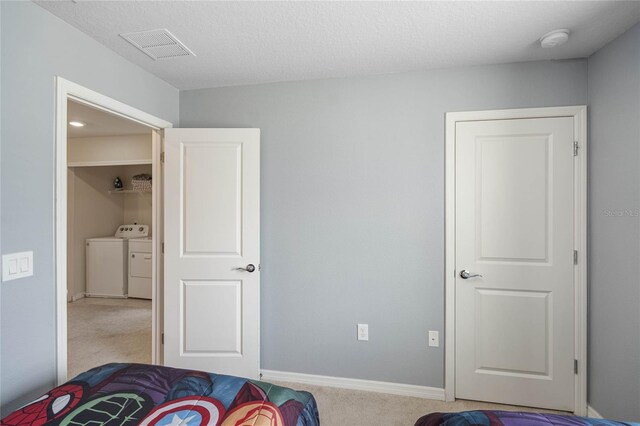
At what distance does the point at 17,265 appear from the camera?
1.46 metres

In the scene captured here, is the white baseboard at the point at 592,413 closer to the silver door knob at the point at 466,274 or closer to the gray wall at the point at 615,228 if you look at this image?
the gray wall at the point at 615,228

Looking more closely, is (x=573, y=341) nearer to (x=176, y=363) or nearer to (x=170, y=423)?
(x=170, y=423)

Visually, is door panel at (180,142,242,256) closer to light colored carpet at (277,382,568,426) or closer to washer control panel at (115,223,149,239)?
light colored carpet at (277,382,568,426)

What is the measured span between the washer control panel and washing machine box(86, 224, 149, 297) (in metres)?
0.17

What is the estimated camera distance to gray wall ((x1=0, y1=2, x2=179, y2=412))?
143cm

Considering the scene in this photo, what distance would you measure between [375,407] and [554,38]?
Result: 8.61 feet

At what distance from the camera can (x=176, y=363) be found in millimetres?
2436

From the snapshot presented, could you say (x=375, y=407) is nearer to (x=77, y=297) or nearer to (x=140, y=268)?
(x=140, y=268)

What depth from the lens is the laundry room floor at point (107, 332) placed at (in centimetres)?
287

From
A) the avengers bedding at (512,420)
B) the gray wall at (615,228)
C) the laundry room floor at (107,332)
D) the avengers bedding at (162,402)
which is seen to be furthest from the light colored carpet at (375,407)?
the laundry room floor at (107,332)

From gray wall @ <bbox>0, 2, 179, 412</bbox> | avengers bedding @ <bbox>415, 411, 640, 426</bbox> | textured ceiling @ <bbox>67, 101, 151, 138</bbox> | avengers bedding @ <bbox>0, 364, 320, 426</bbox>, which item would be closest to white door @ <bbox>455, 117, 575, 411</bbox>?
avengers bedding @ <bbox>415, 411, 640, 426</bbox>

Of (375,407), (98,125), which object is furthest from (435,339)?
(98,125)

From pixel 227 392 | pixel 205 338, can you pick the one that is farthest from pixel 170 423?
pixel 205 338

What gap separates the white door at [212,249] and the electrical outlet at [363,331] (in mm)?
806
